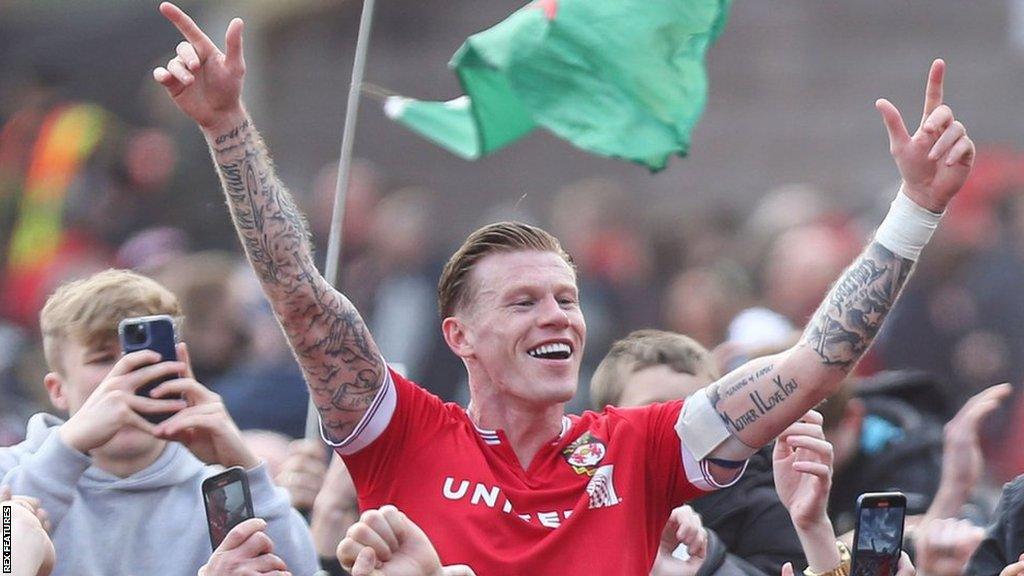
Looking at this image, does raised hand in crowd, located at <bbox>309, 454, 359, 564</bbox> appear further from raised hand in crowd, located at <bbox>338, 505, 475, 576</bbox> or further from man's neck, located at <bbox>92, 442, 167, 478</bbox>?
raised hand in crowd, located at <bbox>338, 505, 475, 576</bbox>

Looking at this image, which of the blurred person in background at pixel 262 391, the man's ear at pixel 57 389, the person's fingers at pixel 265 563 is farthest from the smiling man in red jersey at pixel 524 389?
the blurred person in background at pixel 262 391

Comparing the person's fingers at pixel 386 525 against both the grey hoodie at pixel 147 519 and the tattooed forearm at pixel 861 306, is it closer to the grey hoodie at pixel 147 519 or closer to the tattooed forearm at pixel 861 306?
the grey hoodie at pixel 147 519

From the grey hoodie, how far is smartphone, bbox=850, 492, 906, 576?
1.49 metres

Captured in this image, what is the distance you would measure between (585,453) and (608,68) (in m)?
1.77

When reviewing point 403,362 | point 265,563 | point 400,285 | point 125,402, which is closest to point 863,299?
point 265,563

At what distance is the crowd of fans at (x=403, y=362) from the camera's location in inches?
221

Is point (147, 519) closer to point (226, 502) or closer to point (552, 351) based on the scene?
point (226, 502)

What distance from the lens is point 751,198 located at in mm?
17828

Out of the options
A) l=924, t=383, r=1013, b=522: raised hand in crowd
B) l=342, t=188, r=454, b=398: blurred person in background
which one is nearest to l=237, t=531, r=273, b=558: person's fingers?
l=924, t=383, r=1013, b=522: raised hand in crowd

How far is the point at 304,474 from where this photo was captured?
7051 millimetres

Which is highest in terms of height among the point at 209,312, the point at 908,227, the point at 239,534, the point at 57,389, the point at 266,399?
the point at 908,227

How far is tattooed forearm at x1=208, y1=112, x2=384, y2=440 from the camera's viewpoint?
17.8 ft

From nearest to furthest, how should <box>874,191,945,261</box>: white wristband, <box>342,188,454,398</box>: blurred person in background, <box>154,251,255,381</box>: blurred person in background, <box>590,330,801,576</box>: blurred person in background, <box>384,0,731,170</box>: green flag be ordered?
<box>874,191,945,261</box>: white wristband < <box>590,330,801,576</box>: blurred person in background < <box>384,0,731,170</box>: green flag < <box>154,251,255,381</box>: blurred person in background < <box>342,188,454,398</box>: blurred person in background

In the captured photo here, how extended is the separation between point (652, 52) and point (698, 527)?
178cm
